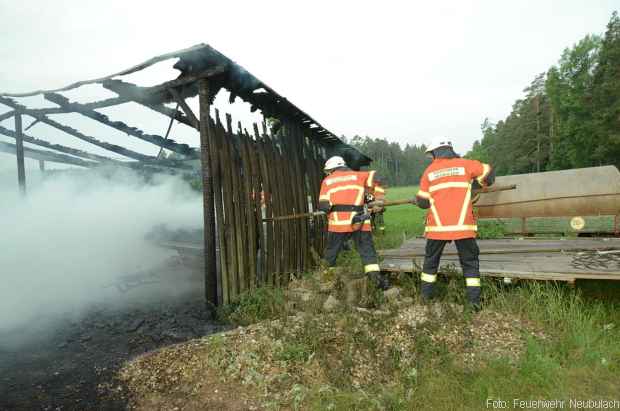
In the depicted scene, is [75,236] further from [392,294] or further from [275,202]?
[392,294]

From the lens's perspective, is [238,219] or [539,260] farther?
[238,219]

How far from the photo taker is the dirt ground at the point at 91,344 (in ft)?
9.23

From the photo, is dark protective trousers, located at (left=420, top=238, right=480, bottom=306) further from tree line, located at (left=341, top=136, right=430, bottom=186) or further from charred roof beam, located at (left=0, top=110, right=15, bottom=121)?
tree line, located at (left=341, top=136, right=430, bottom=186)

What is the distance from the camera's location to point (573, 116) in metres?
32.8

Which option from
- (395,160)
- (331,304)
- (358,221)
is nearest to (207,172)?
(358,221)

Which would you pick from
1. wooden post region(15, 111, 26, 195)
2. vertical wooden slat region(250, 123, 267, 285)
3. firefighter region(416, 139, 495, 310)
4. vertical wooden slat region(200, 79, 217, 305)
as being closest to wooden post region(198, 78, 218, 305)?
vertical wooden slat region(200, 79, 217, 305)

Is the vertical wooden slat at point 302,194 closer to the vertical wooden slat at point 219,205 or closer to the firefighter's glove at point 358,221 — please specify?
the firefighter's glove at point 358,221

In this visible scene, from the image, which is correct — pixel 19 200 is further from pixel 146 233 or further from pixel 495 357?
pixel 495 357

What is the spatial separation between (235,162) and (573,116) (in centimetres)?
4105

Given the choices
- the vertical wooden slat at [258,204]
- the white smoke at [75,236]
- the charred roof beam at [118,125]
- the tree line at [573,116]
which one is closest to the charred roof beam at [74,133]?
the charred roof beam at [118,125]

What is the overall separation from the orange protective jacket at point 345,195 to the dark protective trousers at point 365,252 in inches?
4.3

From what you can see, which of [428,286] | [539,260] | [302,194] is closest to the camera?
[428,286]

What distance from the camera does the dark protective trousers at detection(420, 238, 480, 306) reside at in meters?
3.54

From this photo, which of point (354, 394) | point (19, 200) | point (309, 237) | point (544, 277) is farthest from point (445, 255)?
point (19, 200)
